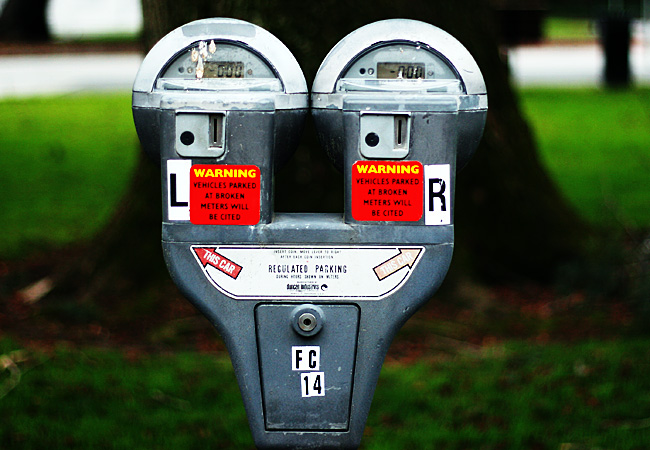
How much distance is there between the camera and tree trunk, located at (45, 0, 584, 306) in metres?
4.30

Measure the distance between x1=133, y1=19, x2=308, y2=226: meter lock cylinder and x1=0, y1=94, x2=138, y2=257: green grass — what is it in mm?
4087

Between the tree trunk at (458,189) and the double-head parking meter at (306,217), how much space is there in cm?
197

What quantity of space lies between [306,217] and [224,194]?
0.23 metres

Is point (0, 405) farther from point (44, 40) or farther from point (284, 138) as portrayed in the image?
point (44, 40)

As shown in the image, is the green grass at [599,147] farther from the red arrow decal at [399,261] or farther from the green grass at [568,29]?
the green grass at [568,29]

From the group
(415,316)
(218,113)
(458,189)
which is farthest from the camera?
(458,189)

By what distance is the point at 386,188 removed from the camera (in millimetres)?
2156

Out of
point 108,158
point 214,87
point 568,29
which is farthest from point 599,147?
point 568,29

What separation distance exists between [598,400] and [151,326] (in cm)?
212

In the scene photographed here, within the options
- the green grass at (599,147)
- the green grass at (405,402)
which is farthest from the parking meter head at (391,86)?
the green grass at (599,147)

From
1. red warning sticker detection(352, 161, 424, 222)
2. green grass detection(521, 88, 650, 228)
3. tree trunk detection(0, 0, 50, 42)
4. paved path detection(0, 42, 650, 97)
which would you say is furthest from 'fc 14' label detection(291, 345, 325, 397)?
tree trunk detection(0, 0, 50, 42)

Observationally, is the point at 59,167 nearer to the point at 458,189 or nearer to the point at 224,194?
the point at 458,189

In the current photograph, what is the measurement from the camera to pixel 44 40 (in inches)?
910

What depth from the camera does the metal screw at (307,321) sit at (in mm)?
2221
